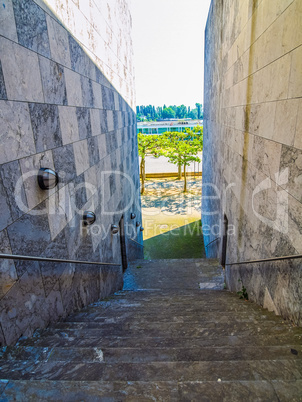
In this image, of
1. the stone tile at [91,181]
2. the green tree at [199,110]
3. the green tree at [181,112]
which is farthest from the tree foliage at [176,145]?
the green tree at [181,112]

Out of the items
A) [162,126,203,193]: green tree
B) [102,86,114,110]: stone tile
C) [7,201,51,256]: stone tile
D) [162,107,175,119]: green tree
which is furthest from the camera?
[162,107,175,119]: green tree

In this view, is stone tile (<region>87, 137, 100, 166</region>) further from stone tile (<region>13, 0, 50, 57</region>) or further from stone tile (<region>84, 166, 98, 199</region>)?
stone tile (<region>13, 0, 50, 57</region>)

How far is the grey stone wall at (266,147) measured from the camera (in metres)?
2.80

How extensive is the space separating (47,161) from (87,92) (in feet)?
6.72

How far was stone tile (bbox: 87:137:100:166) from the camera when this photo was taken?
4.81 meters

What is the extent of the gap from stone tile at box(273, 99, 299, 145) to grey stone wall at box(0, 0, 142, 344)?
9.27 feet

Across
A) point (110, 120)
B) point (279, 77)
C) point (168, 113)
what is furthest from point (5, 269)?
point (168, 113)

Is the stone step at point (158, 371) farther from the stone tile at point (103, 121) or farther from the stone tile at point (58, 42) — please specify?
the stone tile at point (103, 121)

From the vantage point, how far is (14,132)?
Answer: 2.52 meters

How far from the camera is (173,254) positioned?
11.7 m

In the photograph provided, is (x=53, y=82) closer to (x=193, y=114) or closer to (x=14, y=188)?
(x=14, y=188)

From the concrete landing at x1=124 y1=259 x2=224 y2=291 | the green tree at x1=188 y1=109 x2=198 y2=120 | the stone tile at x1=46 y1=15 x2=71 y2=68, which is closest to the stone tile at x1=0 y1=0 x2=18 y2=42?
the stone tile at x1=46 y1=15 x2=71 y2=68

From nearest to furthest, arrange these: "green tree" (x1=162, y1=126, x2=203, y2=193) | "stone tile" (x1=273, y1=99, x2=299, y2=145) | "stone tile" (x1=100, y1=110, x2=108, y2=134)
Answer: "stone tile" (x1=273, y1=99, x2=299, y2=145), "stone tile" (x1=100, y1=110, x2=108, y2=134), "green tree" (x1=162, y1=126, x2=203, y2=193)

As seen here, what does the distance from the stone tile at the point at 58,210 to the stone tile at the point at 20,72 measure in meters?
1.21
